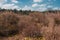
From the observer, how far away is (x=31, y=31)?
21.5 meters

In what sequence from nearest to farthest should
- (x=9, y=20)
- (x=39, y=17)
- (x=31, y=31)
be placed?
(x=31, y=31)
(x=9, y=20)
(x=39, y=17)

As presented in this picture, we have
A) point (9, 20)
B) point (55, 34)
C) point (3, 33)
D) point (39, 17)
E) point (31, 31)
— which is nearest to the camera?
point (55, 34)

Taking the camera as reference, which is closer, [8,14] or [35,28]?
[35,28]

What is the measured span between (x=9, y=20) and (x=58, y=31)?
12.7 meters

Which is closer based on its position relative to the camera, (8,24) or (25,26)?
(25,26)

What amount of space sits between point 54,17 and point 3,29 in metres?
6.82

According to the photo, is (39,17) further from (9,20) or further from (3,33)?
(3,33)

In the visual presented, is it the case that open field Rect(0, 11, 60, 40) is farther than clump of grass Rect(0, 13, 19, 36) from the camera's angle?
No

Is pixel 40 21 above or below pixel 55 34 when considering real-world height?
below

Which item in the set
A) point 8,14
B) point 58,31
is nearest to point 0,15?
point 8,14

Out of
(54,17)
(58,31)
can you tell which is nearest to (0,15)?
(54,17)

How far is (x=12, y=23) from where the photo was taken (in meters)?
27.4

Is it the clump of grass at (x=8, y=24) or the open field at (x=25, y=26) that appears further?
the clump of grass at (x=8, y=24)

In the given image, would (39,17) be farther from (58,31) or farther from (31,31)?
(58,31)
